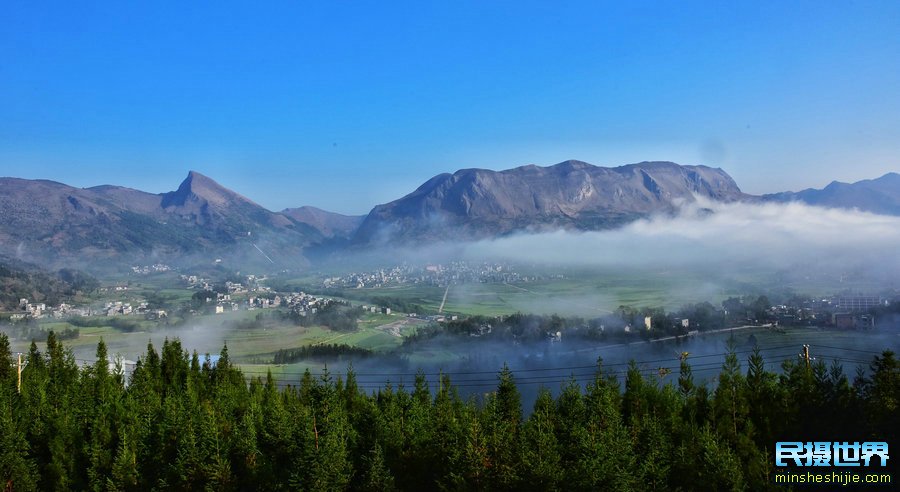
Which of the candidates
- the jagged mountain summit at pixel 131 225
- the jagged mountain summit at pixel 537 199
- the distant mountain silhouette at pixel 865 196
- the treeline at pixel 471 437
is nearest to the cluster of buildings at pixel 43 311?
the jagged mountain summit at pixel 131 225

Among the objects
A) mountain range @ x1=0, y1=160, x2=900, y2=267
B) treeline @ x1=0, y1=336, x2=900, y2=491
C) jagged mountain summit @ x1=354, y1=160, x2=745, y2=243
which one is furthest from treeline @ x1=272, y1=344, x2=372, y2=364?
jagged mountain summit @ x1=354, y1=160, x2=745, y2=243

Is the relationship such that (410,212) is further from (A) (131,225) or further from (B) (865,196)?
(B) (865,196)

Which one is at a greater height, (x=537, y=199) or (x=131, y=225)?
(x=537, y=199)

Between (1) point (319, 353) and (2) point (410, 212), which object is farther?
(2) point (410, 212)

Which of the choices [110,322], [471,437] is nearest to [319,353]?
[110,322]

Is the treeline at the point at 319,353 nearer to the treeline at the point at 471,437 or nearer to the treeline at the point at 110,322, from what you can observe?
the treeline at the point at 110,322

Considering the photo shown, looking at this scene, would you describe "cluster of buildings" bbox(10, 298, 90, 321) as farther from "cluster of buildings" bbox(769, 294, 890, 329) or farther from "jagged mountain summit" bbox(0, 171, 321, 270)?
"cluster of buildings" bbox(769, 294, 890, 329)

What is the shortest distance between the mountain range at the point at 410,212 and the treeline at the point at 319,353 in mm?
61622

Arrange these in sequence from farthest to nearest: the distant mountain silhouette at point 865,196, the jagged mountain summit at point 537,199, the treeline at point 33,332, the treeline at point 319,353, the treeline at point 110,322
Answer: the jagged mountain summit at point 537,199 → the distant mountain silhouette at point 865,196 → the treeline at point 110,322 → the treeline at point 33,332 → the treeline at point 319,353

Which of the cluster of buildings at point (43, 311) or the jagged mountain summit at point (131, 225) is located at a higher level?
the jagged mountain summit at point (131, 225)

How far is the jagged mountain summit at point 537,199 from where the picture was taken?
397 ft

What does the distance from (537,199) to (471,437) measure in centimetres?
11858

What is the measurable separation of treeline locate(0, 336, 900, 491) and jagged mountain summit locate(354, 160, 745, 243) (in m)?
91.4

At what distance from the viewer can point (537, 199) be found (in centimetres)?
13238
